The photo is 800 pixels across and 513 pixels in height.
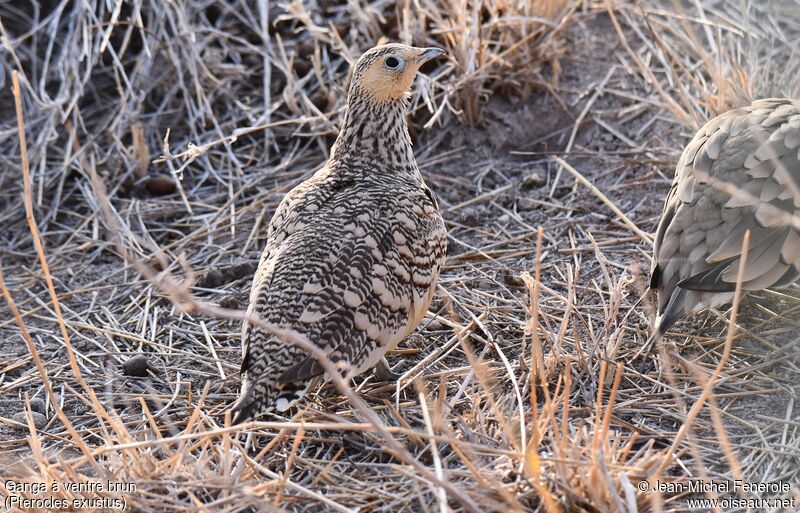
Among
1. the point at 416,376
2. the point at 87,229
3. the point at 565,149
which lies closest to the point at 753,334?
the point at 416,376

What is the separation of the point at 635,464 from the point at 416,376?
93 cm

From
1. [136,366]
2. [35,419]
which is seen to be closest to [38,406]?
[35,419]

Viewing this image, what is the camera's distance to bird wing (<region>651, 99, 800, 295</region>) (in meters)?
3.09

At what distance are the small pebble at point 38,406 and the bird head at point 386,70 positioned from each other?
167 centimetres

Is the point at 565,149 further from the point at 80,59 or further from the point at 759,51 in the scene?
the point at 80,59

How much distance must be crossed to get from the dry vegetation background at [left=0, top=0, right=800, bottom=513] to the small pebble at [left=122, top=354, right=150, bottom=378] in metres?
0.02

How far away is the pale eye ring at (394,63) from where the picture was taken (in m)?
3.54

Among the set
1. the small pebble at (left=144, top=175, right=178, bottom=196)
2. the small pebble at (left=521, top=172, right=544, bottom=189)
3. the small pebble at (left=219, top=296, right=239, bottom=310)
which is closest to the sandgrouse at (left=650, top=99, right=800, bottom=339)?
the small pebble at (left=521, top=172, right=544, bottom=189)

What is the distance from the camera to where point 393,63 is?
355cm

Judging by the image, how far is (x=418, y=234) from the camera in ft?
10.7

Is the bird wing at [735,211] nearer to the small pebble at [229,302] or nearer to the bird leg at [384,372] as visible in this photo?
the bird leg at [384,372]

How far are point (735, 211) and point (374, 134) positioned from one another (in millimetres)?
1358

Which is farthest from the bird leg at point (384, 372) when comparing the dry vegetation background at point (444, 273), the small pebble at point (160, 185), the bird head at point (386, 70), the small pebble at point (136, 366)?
the small pebble at point (160, 185)

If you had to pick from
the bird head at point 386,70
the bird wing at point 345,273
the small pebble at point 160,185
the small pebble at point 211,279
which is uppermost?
the bird head at point 386,70
